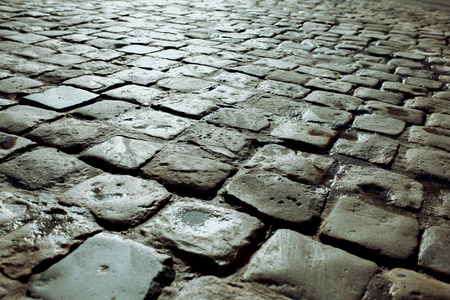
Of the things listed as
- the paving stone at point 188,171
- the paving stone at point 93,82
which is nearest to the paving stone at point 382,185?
the paving stone at point 188,171

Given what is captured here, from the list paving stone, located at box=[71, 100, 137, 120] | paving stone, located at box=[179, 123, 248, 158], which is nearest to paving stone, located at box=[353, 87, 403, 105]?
paving stone, located at box=[179, 123, 248, 158]

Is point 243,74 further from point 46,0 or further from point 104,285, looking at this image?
point 46,0

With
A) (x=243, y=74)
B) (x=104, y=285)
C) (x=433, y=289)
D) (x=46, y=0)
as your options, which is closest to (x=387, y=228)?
(x=433, y=289)

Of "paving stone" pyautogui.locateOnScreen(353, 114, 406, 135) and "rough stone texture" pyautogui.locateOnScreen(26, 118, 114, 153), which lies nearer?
"rough stone texture" pyautogui.locateOnScreen(26, 118, 114, 153)

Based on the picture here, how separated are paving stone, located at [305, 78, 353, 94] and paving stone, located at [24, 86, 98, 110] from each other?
1.83m

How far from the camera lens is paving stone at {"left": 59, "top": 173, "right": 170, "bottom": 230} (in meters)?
1.61

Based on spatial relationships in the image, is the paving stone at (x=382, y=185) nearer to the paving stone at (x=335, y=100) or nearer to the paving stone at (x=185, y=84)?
the paving stone at (x=335, y=100)

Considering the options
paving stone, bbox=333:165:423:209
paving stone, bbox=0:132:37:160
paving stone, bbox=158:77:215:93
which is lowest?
paving stone, bbox=333:165:423:209

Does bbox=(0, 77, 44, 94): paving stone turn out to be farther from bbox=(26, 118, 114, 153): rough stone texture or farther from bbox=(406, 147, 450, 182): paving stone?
bbox=(406, 147, 450, 182): paving stone

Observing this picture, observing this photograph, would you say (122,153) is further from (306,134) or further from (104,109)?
(306,134)

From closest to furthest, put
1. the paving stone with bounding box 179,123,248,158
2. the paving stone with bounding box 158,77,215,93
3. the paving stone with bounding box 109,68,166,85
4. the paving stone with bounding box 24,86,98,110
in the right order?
the paving stone with bounding box 179,123,248,158 < the paving stone with bounding box 24,86,98,110 < the paving stone with bounding box 158,77,215,93 < the paving stone with bounding box 109,68,166,85

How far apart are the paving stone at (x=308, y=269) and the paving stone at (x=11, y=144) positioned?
1431mm

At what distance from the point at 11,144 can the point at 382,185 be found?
6.58ft

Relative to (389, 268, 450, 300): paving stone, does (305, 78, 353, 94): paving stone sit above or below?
below
